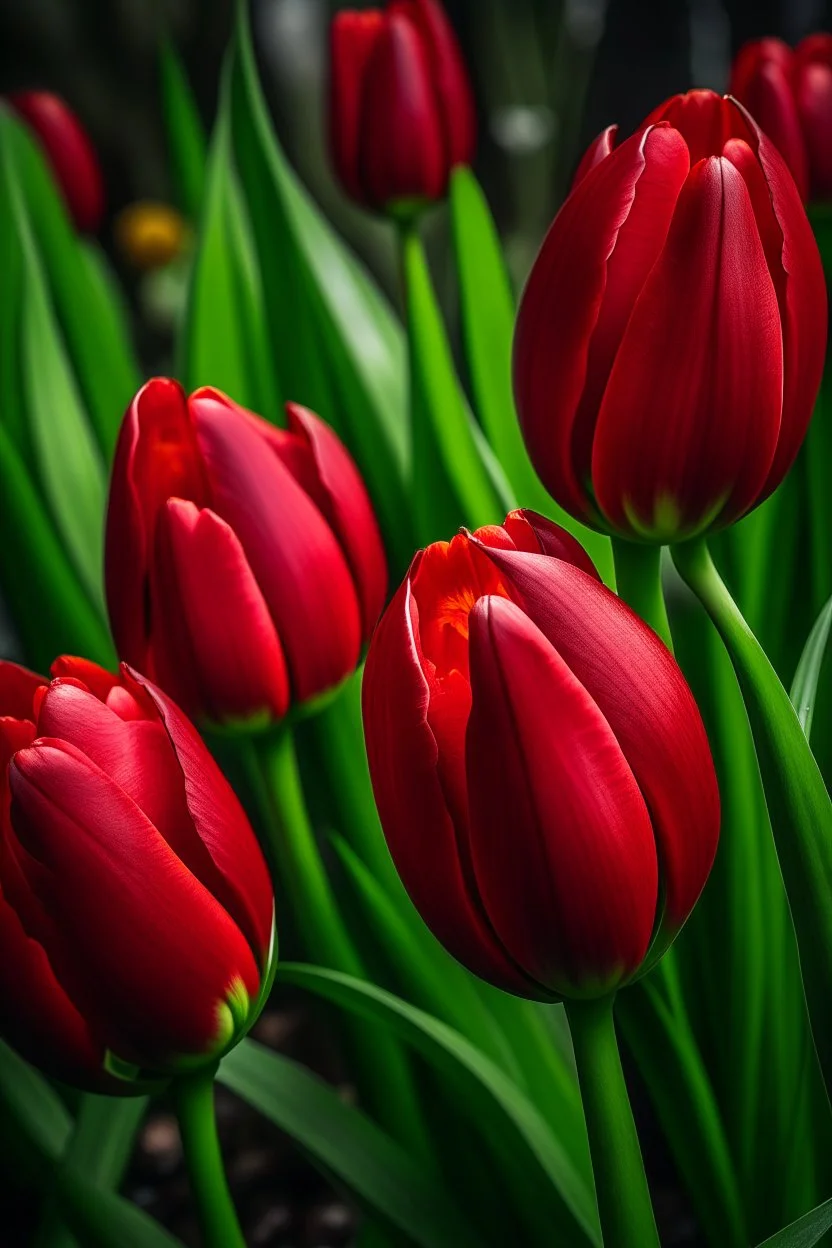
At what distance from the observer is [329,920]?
0.47 meters

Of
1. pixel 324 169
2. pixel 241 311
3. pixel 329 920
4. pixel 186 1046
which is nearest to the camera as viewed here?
pixel 186 1046

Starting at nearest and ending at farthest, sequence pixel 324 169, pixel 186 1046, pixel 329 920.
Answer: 1. pixel 186 1046
2. pixel 329 920
3. pixel 324 169

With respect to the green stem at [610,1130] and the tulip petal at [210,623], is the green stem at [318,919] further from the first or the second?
the green stem at [610,1130]

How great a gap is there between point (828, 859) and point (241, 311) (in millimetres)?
450

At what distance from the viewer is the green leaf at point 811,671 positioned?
14.8 inches

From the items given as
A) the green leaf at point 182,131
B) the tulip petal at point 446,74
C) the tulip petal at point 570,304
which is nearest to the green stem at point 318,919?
the tulip petal at point 570,304

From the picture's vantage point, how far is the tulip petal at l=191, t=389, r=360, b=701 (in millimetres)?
384

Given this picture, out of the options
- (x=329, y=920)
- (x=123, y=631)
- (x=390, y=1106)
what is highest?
(x=123, y=631)

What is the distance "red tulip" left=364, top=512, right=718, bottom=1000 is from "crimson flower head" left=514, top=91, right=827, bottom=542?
1.9 inches

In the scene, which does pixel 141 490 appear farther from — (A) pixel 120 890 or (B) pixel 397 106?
(B) pixel 397 106

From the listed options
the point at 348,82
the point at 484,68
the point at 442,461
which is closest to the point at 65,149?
the point at 348,82

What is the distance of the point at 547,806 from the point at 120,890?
0.33ft

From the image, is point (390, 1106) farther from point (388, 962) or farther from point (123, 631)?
point (123, 631)

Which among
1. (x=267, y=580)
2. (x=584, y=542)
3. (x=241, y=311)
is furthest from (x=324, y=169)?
(x=267, y=580)
